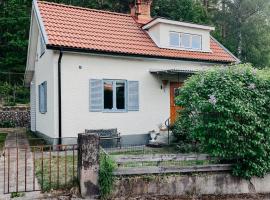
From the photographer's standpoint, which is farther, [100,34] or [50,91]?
[100,34]

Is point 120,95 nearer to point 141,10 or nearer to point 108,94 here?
point 108,94

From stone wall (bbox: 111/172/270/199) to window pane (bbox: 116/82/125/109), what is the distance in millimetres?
7465

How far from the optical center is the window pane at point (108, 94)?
46.9 feet

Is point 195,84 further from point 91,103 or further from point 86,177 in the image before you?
point 91,103

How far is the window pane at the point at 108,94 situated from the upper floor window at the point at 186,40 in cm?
443

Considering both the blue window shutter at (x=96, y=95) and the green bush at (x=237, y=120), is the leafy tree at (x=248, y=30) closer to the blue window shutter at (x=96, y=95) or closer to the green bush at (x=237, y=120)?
the blue window shutter at (x=96, y=95)

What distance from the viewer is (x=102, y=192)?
6945 millimetres

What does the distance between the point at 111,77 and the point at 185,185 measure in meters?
7.77

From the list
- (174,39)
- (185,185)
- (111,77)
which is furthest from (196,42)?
(185,185)

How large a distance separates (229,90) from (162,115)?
25.8ft

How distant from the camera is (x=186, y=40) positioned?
57.1 feet

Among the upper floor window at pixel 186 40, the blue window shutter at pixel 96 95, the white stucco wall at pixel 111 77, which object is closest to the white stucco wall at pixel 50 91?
the white stucco wall at pixel 111 77

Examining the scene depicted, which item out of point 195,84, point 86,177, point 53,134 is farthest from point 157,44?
point 86,177

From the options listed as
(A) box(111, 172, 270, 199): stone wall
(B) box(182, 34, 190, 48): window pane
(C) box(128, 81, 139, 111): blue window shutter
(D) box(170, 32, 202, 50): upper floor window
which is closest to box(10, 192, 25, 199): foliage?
(A) box(111, 172, 270, 199): stone wall
